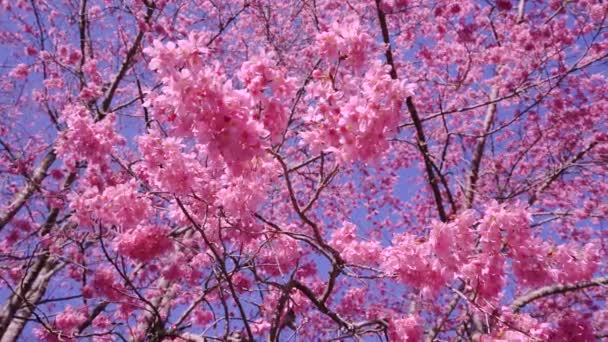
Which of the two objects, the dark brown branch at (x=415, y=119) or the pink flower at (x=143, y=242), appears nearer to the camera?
the pink flower at (x=143, y=242)

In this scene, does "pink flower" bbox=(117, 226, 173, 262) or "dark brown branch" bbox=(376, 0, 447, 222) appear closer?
"pink flower" bbox=(117, 226, 173, 262)

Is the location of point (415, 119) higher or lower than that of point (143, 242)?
higher

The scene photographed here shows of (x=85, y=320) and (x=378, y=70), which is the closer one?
(x=378, y=70)

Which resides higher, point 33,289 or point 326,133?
point 33,289

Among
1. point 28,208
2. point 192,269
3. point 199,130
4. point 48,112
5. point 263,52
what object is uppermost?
point 48,112

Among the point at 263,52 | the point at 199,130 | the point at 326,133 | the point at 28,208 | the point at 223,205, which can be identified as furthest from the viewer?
the point at 28,208

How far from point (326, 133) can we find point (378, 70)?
0.49 metres

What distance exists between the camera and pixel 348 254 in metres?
4.88

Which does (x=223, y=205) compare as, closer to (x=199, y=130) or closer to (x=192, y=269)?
(x=199, y=130)

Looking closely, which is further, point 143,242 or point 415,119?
point 415,119

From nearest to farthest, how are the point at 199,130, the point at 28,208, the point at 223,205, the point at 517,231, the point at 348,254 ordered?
the point at 199,130, the point at 517,231, the point at 223,205, the point at 348,254, the point at 28,208

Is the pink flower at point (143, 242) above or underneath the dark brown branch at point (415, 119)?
underneath

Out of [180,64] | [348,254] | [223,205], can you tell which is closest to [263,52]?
[180,64]

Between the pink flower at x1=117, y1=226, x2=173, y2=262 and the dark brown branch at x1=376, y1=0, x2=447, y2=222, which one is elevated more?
the dark brown branch at x1=376, y1=0, x2=447, y2=222
